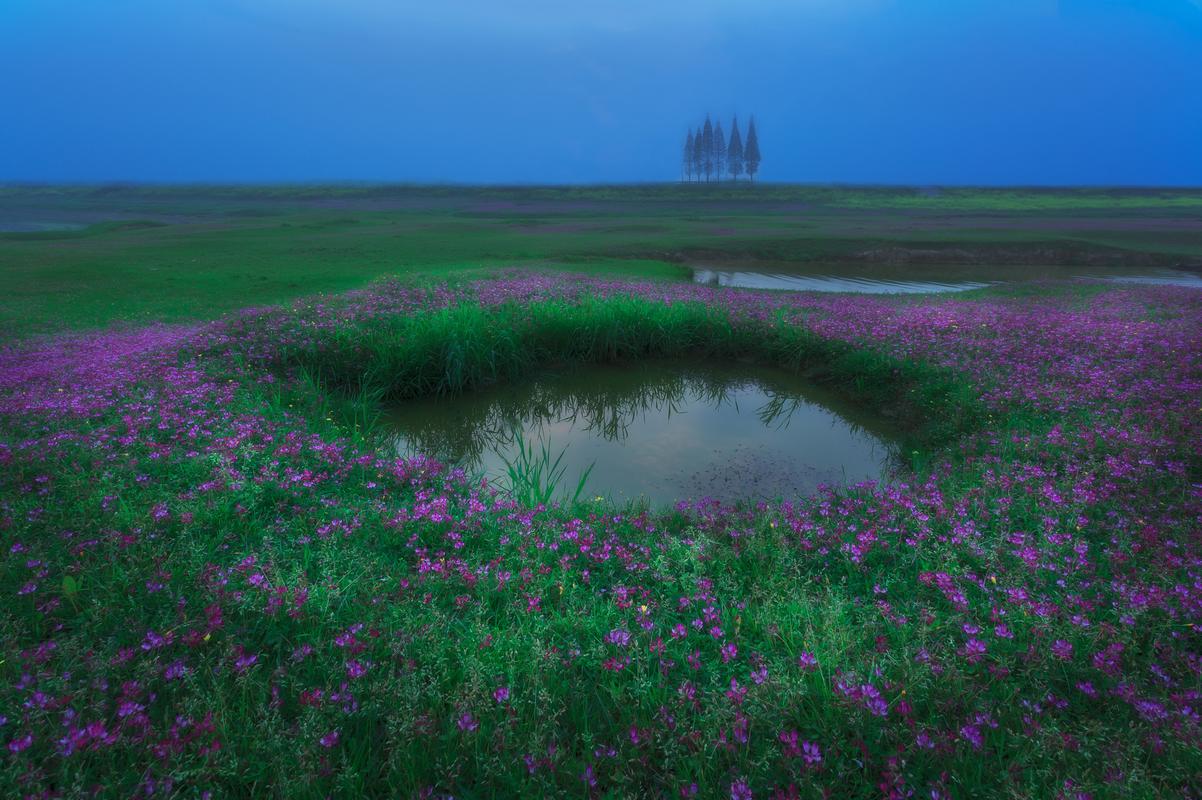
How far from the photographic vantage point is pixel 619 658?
10.4 feet

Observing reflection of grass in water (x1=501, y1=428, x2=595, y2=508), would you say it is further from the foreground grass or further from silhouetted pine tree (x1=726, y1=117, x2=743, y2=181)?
silhouetted pine tree (x1=726, y1=117, x2=743, y2=181)

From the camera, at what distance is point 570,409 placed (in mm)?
9648

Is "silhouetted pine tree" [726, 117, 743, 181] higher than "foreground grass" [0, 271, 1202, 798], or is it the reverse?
"silhouetted pine tree" [726, 117, 743, 181]

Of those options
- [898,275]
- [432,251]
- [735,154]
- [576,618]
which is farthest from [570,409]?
[735,154]

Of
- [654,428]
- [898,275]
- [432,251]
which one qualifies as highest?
[432,251]

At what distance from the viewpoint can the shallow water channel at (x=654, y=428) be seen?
6988 mm

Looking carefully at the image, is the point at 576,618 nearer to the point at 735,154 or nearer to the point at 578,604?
the point at 578,604

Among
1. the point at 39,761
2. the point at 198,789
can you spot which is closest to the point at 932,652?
the point at 198,789

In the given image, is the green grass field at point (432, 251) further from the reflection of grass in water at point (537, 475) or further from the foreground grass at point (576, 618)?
the reflection of grass in water at point (537, 475)

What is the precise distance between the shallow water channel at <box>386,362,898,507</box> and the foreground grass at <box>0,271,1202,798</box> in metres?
1.10

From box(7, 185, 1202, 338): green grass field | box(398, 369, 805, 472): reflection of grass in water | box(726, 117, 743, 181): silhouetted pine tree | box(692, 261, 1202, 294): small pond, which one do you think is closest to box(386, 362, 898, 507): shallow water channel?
box(398, 369, 805, 472): reflection of grass in water

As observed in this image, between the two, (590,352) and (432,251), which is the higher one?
(432,251)

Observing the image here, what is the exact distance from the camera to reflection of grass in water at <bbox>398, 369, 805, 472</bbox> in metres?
8.34

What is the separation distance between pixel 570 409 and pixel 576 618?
20.6ft
